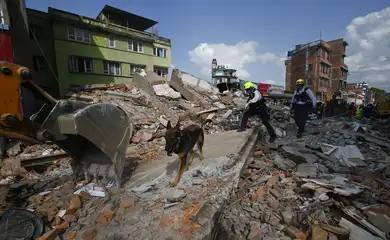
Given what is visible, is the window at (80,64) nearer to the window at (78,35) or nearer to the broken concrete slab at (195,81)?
the window at (78,35)

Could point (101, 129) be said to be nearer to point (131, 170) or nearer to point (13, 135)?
point (13, 135)

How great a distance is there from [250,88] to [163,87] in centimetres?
893

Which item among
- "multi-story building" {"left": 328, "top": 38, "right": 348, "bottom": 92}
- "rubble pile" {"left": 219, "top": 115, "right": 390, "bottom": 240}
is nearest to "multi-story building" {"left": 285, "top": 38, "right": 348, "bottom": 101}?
"multi-story building" {"left": 328, "top": 38, "right": 348, "bottom": 92}

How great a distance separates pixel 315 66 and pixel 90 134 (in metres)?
42.6

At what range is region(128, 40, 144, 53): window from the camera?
2268 centimetres

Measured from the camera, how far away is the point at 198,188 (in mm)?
3049

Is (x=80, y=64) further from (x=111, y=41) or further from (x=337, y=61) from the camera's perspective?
(x=337, y=61)

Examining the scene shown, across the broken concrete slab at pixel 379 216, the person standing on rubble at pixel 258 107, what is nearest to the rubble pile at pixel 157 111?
the person standing on rubble at pixel 258 107

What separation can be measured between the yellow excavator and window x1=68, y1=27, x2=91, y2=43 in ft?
65.9

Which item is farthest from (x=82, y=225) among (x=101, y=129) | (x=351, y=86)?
(x=351, y=86)

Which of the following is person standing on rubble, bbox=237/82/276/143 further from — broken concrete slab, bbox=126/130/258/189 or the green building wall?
the green building wall

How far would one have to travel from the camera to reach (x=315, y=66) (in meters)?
36.3

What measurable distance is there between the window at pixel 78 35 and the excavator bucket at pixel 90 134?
20059 mm

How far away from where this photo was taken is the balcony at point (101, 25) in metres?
17.7
